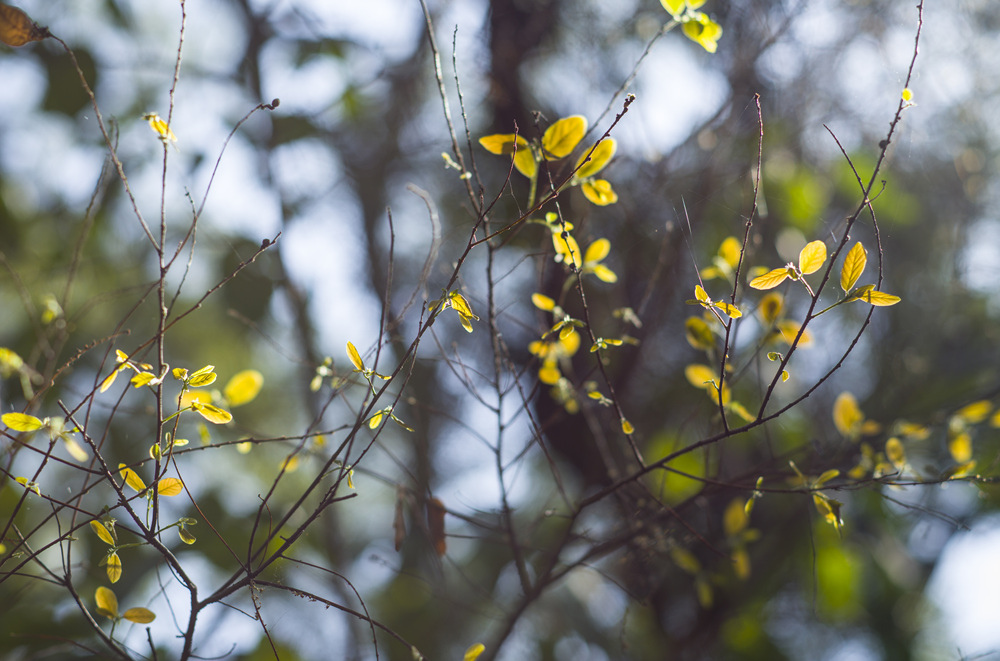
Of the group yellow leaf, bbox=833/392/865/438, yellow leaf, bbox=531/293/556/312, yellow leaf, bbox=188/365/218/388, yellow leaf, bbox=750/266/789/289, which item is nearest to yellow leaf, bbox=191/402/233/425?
yellow leaf, bbox=188/365/218/388

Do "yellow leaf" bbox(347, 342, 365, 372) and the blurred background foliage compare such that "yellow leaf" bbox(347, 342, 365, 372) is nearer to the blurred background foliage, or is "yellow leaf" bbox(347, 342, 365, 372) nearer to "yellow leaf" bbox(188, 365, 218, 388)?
"yellow leaf" bbox(188, 365, 218, 388)

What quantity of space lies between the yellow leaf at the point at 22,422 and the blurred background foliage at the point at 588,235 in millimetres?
566

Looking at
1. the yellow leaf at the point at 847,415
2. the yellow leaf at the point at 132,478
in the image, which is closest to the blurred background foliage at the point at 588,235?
the yellow leaf at the point at 847,415

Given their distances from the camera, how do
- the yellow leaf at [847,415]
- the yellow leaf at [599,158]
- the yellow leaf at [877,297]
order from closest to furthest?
1. the yellow leaf at [877,297]
2. the yellow leaf at [599,158]
3. the yellow leaf at [847,415]

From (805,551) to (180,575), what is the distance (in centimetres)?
129

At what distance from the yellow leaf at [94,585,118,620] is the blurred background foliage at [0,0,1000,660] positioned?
17.8 inches

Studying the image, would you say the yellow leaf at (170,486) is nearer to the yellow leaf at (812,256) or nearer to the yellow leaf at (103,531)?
the yellow leaf at (103,531)

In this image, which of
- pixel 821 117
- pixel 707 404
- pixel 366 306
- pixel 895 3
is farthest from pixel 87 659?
pixel 895 3

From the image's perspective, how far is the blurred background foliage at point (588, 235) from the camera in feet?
3.72

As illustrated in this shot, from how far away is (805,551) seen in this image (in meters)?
1.35

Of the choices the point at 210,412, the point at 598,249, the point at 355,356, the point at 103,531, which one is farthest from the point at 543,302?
the point at 103,531

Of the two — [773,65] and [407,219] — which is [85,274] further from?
[773,65]

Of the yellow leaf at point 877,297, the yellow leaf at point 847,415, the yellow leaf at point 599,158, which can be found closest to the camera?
the yellow leaf at point 877,297

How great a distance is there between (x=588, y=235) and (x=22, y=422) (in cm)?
78
